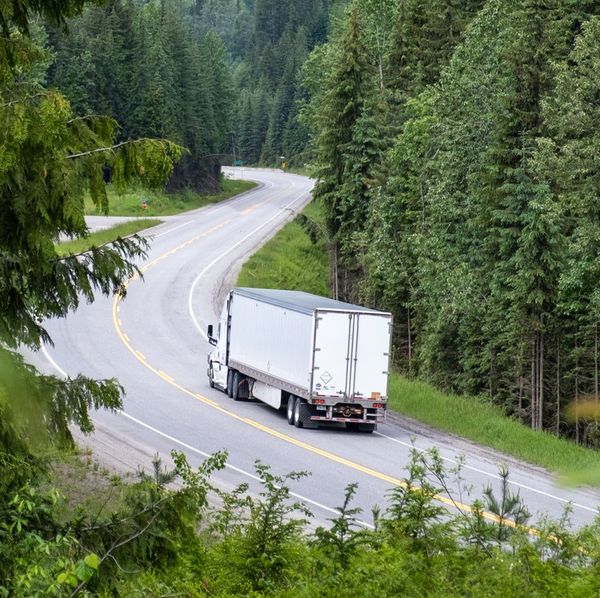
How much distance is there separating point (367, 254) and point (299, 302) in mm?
21336

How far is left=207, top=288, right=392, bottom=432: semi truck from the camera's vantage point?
2877 cm

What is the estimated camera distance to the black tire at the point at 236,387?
33.6m

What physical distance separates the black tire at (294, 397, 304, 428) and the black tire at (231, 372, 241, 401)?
3.90 meters

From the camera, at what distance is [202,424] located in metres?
29.7

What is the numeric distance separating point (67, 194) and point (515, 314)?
3045cm

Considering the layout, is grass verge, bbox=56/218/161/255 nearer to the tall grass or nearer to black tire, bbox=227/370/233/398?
the tall grass

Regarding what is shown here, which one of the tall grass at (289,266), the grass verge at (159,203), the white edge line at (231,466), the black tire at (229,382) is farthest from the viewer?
the grass verge at (159,203)

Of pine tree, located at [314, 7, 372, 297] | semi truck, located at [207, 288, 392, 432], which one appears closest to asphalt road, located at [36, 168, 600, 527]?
semi truck, located at [207, 288, 392, 432]

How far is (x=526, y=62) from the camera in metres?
37.6

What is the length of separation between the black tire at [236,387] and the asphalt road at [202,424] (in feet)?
0.93

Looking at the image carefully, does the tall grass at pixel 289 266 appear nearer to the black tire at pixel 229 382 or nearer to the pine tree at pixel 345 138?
the pine tree at pixel 345 138

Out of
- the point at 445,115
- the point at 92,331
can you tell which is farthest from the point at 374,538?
the point at 445,115

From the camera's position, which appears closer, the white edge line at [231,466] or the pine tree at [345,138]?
the white edge line at [231,466]

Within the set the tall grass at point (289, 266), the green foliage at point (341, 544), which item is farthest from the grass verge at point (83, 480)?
the tall grass at point (289, 266)
